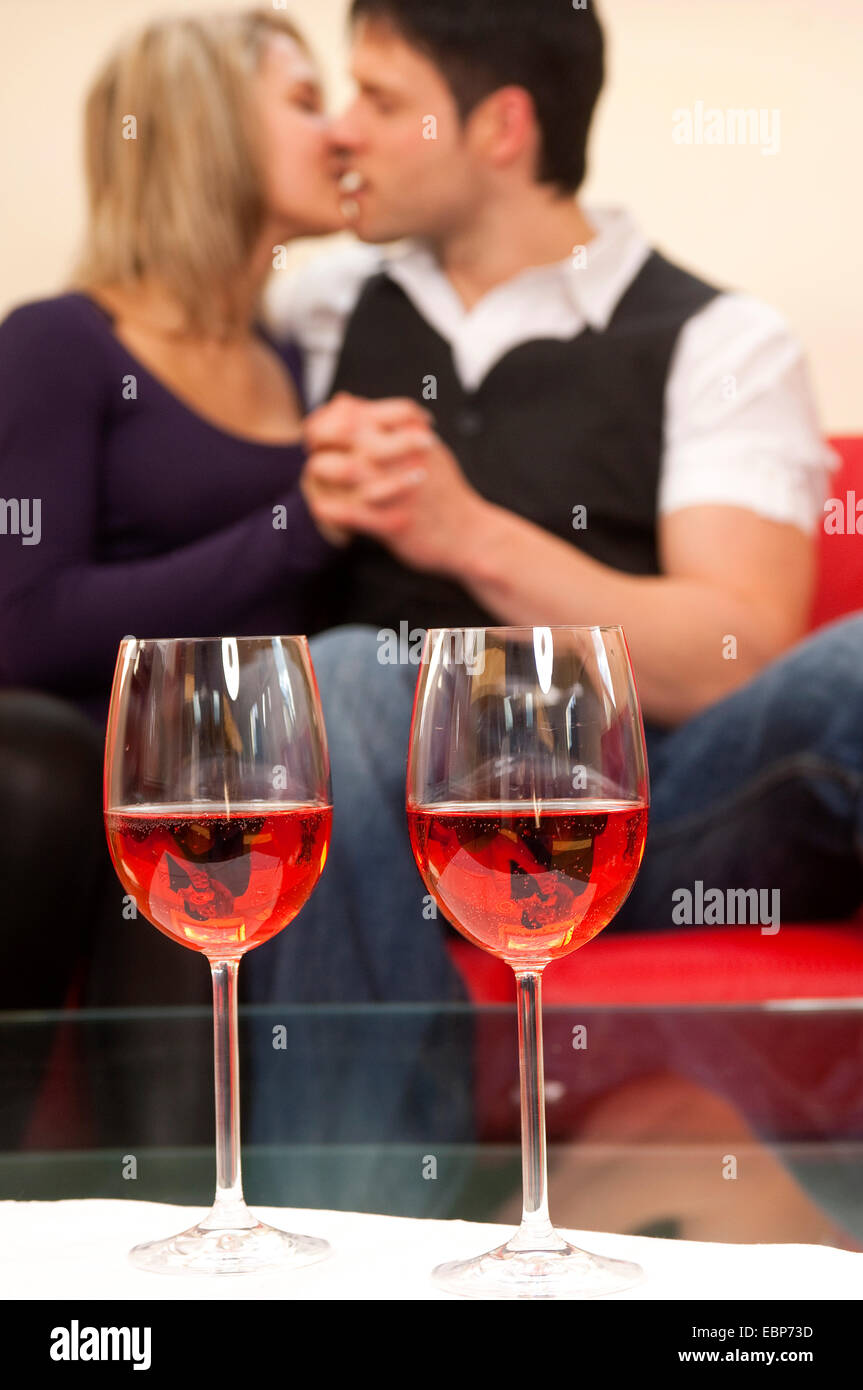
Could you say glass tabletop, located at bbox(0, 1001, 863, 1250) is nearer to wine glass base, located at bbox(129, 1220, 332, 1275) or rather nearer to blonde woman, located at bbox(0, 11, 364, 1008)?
wine glass base, located at bbox(129, 1220, 332, 1275)

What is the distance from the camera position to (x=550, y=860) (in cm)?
45

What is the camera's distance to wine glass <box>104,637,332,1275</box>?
47 cm

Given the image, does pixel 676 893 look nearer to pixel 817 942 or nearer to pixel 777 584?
pixel 817 942

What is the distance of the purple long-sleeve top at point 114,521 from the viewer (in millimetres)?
1898

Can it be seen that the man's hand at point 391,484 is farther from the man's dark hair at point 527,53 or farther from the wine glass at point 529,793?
the wine glass at point 529,793

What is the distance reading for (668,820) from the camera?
5.58ft

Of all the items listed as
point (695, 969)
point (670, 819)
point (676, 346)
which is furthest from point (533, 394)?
point (695, 969)

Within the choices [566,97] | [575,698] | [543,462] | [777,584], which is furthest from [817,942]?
[575,698]

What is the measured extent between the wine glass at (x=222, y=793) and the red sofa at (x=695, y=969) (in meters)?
1.03

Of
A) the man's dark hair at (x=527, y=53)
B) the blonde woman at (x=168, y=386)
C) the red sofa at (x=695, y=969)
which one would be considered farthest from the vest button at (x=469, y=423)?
the red sofa at (x=695, y=969)

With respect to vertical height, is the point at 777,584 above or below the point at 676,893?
above

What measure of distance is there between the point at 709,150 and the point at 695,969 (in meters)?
1.14

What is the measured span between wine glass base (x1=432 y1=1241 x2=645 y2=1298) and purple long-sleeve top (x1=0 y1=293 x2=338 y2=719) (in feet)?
5.05

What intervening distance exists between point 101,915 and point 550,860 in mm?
1347
